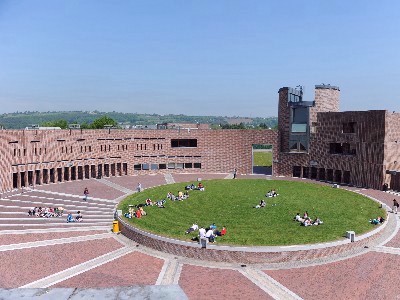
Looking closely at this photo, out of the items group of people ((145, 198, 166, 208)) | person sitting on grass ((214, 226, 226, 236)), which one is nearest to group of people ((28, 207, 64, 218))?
group of people ((145, 198, 166, 208))

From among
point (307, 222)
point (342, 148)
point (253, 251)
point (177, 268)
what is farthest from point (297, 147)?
point (177, 268)

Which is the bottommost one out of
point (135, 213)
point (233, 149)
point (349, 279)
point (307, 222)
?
point (349, 279)

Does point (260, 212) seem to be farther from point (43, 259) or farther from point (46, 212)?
point (46, 212)

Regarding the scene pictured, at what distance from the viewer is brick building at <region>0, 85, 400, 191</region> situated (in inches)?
2080

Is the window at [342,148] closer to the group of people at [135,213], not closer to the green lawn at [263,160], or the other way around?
the green lawn at [263,160]

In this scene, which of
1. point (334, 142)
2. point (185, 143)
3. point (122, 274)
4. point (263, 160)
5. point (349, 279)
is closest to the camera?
point (349, 279)

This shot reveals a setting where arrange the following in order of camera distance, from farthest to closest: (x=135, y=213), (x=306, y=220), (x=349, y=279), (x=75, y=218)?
(x=75, y=218) → (x=135, y=213) → (x=306, y=220) → (x=349, y=279)

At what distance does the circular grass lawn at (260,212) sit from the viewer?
29625mm

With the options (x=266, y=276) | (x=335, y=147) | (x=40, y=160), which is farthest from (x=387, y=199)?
(x=40, y=160)

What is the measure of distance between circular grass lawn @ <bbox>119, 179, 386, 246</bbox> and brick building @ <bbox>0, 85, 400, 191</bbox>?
916 centimetres

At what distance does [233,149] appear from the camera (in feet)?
219

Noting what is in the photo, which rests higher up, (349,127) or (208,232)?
(349,127)

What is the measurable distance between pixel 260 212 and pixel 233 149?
30046mm

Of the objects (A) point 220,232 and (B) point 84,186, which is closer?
(A) point 220,232
